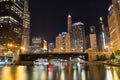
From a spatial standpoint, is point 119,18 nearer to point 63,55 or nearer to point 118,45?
point 118,45

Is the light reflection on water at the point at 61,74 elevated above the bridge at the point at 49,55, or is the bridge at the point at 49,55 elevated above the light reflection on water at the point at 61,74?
the bridge at the point at 49,55

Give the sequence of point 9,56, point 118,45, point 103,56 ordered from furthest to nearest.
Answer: point 118,45, point 9,56, point 103,56

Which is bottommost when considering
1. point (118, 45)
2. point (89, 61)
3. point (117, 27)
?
point (89, 61)

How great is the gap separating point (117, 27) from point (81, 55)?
5229 centimetres

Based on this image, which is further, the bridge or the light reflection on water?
the bridge

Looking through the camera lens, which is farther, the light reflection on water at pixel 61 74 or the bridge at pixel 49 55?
the bridge at pixel 49 55

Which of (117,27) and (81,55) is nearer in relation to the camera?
(81,55)

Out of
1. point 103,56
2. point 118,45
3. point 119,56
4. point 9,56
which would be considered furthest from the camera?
point 118,45

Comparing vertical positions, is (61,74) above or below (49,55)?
below

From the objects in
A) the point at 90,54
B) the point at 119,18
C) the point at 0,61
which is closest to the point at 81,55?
the point at 90,54

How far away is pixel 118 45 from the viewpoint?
193 meters

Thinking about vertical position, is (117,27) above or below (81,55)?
above

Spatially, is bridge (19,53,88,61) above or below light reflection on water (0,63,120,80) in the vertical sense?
above

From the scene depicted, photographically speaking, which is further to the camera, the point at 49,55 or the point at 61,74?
the point at 49,55
